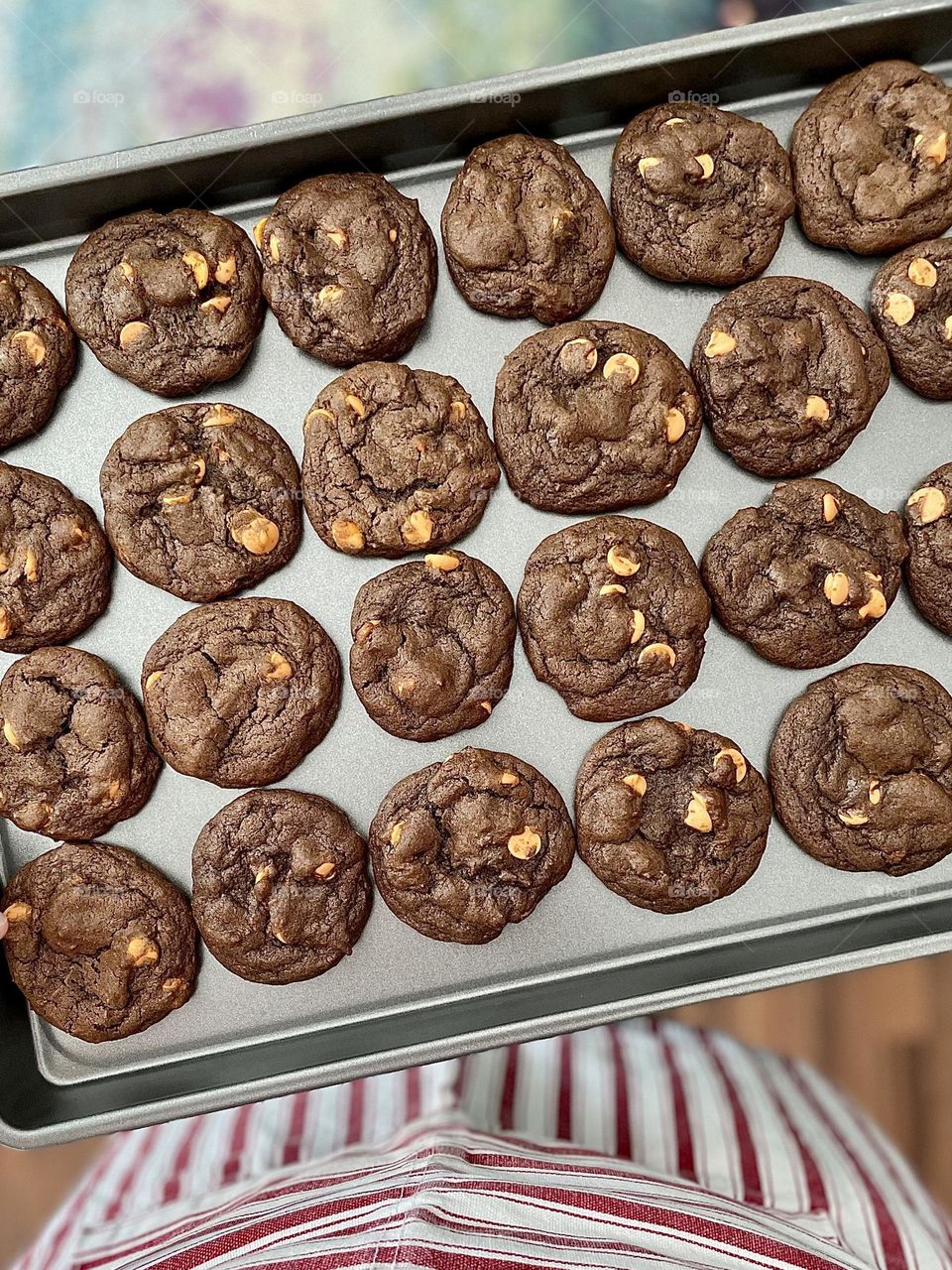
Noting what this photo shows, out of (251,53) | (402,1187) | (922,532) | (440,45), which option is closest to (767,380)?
(922,532)

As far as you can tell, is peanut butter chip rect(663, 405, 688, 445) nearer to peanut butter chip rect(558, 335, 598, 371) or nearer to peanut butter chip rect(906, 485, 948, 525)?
peanut butter chip rect(558, 335, 598, 371)

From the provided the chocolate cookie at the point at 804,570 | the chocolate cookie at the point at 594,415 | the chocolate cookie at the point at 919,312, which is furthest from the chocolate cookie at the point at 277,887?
the chocolate cookie at the point at 919,312

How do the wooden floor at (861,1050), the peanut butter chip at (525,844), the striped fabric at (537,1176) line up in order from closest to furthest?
the striped fabric at (537,1176), the peanut butter chip at (525,844), the wooden floor at (861,1050)

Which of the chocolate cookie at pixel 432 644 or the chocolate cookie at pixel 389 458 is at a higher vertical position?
the chocolate cookie at pixel 389 458

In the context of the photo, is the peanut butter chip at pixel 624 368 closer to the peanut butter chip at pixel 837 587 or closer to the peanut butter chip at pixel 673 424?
the peanut butter chip at pixel 673 424

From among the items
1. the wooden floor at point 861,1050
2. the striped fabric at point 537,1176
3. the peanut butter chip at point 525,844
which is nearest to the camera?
the striped fabric at point 537,1176

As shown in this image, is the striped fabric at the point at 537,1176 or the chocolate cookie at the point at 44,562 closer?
the striped fabric at the point at 537,1176

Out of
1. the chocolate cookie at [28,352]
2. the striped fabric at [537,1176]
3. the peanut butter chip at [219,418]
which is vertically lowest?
the striped fabric at [537,1176]

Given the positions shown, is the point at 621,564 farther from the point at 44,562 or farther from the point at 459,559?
the point at 44,562
